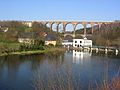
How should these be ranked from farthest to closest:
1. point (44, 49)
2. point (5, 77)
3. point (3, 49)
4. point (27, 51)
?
point (44, 49), point (27, 51), point (3, 49), point (5, 77)

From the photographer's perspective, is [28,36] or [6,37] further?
[28,36]

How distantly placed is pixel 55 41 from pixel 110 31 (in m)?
4.74

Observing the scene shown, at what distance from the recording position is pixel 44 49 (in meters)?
15.0

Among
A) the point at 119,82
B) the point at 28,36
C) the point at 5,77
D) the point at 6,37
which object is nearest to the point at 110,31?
the point at 28,36

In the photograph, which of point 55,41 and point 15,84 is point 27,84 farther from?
point 55,41

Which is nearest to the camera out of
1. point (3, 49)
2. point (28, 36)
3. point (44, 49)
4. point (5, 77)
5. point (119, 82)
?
point (119, 82)

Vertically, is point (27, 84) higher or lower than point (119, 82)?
lower

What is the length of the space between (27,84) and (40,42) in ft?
32.3

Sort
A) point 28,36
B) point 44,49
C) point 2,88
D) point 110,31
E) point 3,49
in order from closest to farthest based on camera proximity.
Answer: point 2,88, point 3,49, point 44,49, point 28,36, point 110,31

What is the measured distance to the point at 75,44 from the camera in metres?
20.0

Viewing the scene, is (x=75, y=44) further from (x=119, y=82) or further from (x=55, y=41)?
(x=119, y=82)

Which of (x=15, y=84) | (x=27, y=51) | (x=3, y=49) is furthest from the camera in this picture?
(x=27, y=51)

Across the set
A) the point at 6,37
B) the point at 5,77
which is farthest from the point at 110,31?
the point at 5,77

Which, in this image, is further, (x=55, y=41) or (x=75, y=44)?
(x=75, y=44)
